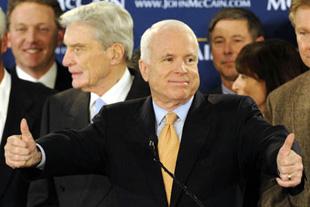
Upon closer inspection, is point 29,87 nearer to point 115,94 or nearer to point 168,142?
point 115,94

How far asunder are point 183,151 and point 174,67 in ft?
1.15

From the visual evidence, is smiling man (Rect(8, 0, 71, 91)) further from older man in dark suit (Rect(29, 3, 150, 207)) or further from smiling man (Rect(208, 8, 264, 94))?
older man in dark suit (Rect(29, 3, 150, 207))

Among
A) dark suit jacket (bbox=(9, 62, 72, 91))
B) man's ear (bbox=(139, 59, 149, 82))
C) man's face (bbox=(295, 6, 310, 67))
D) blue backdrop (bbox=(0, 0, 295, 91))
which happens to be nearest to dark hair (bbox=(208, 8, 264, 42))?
blue backdrop (bbox=(0, 0, 295, 91))

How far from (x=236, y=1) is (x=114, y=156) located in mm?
2346

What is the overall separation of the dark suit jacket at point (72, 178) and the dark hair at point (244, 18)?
3.85 ft

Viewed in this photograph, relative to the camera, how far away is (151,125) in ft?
13.4

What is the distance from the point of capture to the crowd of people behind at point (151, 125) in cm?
393

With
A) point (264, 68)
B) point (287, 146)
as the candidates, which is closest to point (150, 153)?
point (287, 146)

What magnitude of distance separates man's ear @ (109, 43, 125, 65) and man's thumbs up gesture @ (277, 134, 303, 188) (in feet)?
5.04

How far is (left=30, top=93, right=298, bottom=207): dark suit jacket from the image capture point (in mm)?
3936

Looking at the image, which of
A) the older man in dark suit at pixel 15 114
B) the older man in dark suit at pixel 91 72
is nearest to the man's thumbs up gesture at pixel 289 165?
the older man in dark suit at pixel 91 72

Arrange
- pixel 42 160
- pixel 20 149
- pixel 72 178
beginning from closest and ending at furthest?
pixel 20 149 < pixel 42 160 < pixel 72 178

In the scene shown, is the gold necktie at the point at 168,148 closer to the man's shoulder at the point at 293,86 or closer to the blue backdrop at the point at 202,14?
the man's shoulder at the point at 293,86

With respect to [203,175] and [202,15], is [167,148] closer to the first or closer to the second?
[203,175]
